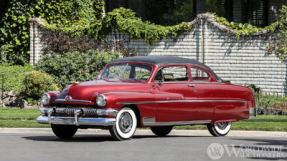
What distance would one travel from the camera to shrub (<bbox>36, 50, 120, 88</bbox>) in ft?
67.4

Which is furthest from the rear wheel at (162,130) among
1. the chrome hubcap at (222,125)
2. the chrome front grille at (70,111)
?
the chrome front grille at (70,111)

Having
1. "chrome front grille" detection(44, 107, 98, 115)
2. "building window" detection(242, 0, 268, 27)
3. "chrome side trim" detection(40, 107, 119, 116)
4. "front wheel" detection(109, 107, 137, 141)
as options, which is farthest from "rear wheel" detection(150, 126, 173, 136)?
"building window" detection(242, 0, 268, 27)

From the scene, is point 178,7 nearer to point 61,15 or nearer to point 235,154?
point 61,15

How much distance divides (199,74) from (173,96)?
1442 millimetres

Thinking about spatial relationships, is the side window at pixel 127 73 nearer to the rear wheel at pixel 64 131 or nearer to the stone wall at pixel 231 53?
the rear wheel at pixel 64 131

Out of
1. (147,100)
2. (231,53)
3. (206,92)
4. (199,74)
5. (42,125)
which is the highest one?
(231,53)

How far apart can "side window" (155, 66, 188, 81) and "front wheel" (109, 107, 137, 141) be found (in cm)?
116

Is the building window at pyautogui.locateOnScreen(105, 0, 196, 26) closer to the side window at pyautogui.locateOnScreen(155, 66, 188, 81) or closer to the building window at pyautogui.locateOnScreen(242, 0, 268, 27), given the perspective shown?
the building window at pyautogui.locateOnScreen(242, 0, 268, 27)

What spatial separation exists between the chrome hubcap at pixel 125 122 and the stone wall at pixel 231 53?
11955 mm

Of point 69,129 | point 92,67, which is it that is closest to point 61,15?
point 92,67

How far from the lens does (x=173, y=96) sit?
1104cm

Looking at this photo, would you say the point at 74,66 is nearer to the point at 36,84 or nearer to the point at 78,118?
the point at 36,84

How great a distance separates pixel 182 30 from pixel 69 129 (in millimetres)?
11646

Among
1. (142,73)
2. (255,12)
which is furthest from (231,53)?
(142,73)
